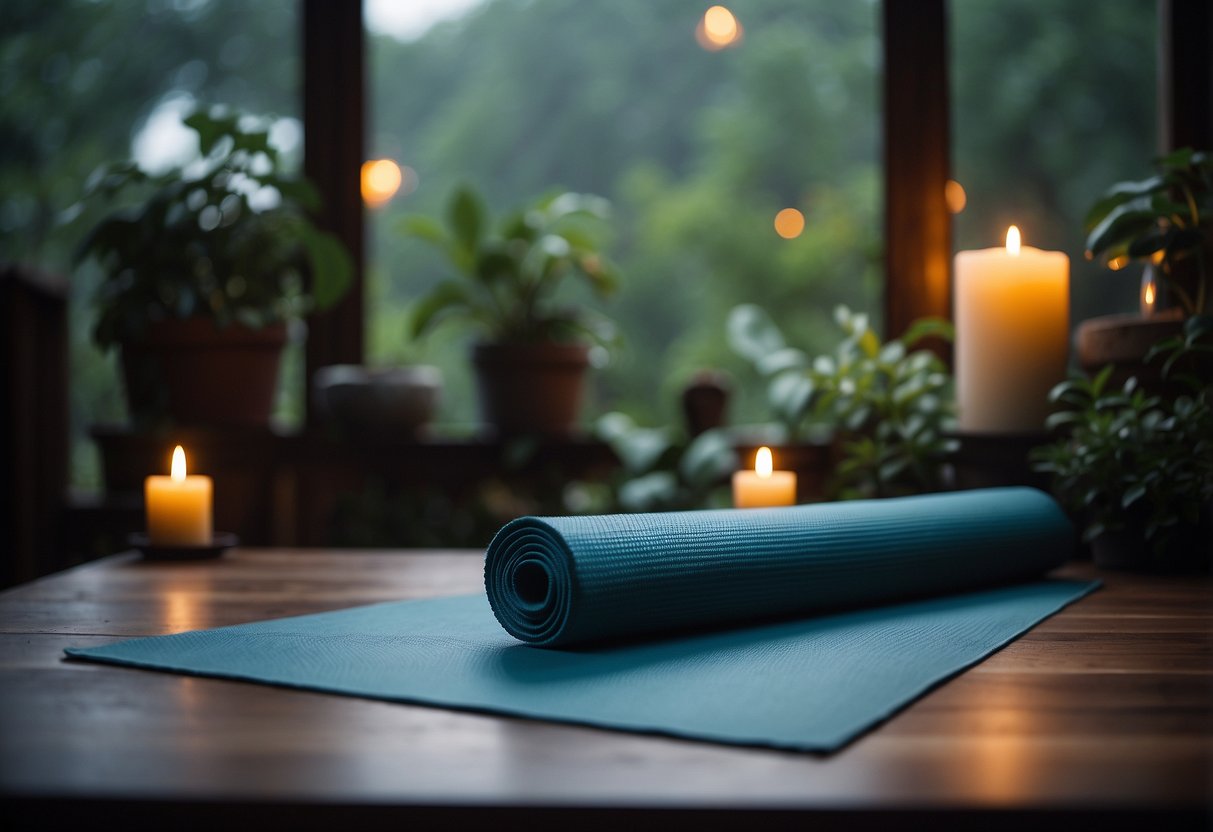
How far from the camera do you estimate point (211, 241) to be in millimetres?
1665

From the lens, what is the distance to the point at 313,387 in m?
1.88

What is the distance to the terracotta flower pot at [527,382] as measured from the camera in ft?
5.84

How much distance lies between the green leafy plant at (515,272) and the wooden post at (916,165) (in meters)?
0.49

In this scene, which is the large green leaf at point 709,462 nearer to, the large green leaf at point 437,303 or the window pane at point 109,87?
the large green leaf at point 437,303

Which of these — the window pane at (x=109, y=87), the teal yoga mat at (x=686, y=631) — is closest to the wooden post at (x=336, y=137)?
the window pane at (x=109, y=87)

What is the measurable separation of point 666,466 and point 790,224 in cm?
66

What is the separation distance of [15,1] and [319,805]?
2.33 meters

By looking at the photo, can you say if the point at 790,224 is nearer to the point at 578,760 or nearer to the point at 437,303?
the point at 437,303

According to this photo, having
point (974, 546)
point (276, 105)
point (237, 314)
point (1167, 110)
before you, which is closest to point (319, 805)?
point (974, 546)

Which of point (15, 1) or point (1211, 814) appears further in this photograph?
point (15, 1)

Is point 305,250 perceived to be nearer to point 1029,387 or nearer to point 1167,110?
point 1029,387

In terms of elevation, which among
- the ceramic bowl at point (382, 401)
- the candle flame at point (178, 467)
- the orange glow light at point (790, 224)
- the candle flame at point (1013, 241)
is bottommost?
the candle flame at point (178, 467)

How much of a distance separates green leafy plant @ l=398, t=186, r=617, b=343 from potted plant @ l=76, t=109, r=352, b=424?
19 cm

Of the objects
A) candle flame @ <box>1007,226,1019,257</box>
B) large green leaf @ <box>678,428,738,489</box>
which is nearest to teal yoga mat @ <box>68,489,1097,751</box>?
candle flame @ <box>1007,226,1019,257</box>
